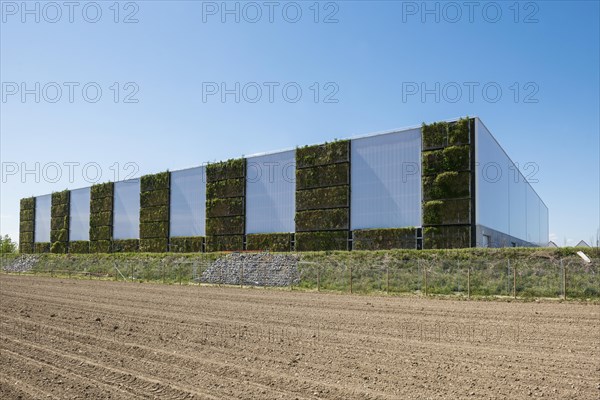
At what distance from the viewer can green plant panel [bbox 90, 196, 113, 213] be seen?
6518 centimetres

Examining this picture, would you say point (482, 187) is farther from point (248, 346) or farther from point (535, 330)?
point (248, 346)

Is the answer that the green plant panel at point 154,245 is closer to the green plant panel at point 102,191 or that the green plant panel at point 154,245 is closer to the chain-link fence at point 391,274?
the chain-link fence at point 391,274

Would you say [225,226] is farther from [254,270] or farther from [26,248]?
[26,248]

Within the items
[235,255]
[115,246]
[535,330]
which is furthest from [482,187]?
[115,246]

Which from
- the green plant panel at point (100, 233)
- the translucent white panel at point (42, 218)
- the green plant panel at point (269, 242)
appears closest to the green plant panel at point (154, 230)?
the green plant panel at point (100, 233)

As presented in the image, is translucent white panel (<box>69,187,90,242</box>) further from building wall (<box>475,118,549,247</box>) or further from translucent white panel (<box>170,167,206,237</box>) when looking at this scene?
building wall (<box>475,118,549,247</box>)

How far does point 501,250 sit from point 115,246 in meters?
48.3

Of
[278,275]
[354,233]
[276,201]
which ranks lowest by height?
[278,275]

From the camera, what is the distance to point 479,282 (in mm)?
25641

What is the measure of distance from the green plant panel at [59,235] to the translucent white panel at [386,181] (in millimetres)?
49068

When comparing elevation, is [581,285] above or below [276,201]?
below

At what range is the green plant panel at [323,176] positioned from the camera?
138ft

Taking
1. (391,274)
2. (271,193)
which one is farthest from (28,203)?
(391,274)

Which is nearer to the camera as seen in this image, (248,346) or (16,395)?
(16,395)
